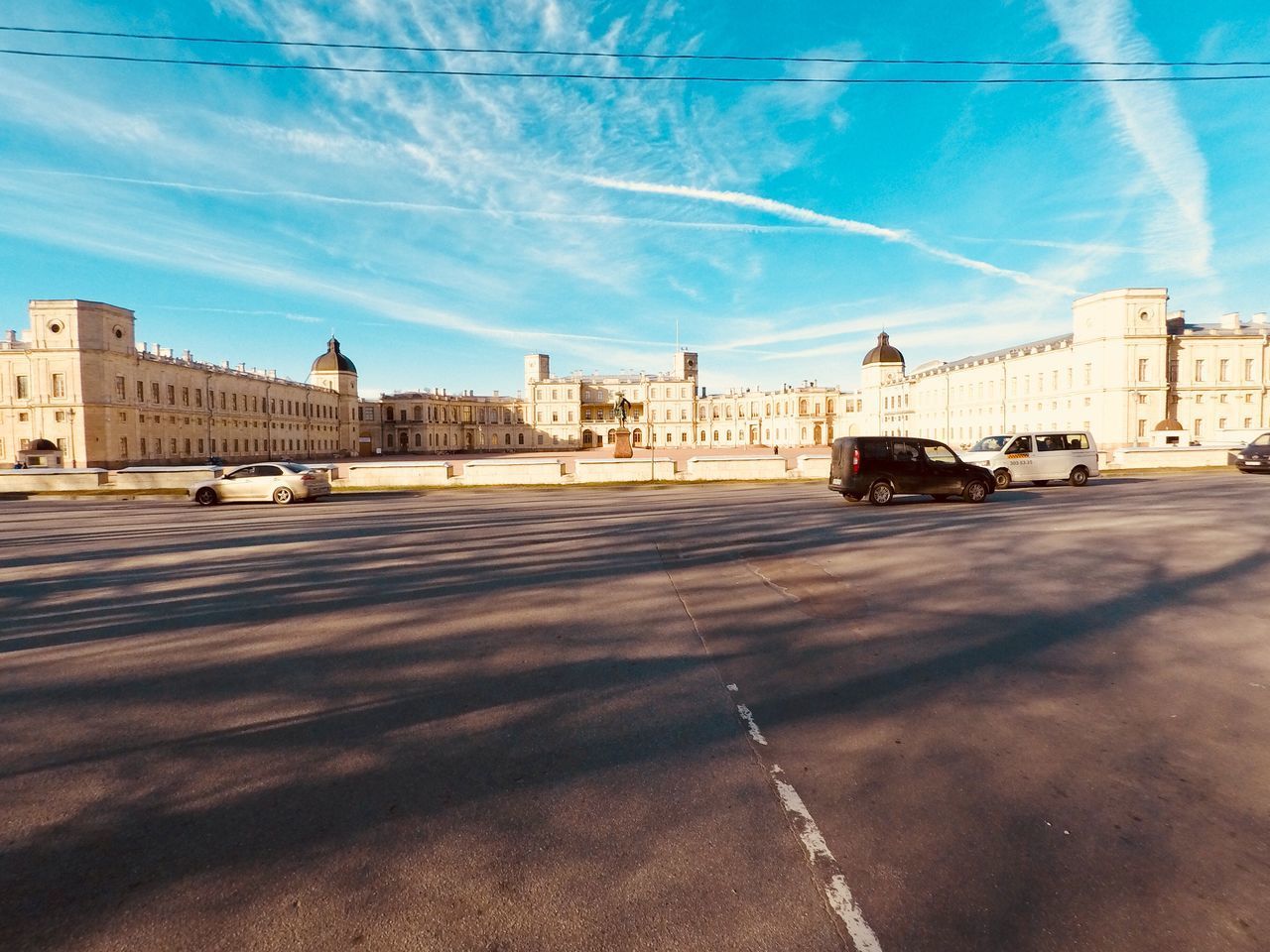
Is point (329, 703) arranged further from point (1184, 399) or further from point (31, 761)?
point (1184, 399)

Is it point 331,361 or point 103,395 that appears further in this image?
point 331,361

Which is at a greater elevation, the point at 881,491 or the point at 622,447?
the point at 622,447

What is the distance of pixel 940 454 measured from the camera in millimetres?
16750

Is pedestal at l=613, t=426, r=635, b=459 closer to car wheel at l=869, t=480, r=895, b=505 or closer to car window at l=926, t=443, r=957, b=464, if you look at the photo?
car window at l=926, t=443, r=957, b=464

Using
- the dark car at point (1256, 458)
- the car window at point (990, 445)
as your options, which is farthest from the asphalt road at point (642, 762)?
the dark car at point (1256, 458)

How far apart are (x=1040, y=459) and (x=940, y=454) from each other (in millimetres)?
6700

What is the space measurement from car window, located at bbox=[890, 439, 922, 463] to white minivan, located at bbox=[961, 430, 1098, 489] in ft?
19.5

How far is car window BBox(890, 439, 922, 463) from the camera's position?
53.0ft

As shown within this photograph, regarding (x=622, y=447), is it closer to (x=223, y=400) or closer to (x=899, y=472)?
(x=899, y=472)

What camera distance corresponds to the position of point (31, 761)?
12.2 feet

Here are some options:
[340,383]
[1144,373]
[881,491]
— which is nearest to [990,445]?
[881,491]

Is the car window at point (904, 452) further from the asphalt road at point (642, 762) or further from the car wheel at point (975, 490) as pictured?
the asphalt road at point (642, 762)

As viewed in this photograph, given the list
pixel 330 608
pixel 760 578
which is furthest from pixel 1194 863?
pixel 330 608

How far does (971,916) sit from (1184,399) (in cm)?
8406
